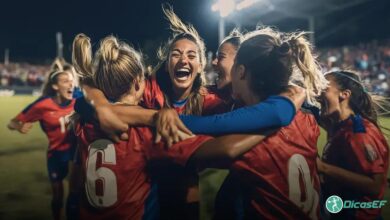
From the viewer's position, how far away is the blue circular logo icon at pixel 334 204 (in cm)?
320

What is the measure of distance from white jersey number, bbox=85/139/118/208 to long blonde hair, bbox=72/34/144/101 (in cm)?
35

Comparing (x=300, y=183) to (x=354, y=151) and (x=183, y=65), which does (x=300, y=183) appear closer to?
(x=354, y=151)

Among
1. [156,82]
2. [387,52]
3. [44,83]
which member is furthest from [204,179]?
[387,52]

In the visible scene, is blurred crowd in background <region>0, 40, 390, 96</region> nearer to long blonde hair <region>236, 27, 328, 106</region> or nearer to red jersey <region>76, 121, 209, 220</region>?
long blonde hair <region>236, 27, 328, 106</region>

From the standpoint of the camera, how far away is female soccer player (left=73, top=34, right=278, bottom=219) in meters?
2.84

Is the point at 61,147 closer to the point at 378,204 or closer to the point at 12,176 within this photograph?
the point at 12,176

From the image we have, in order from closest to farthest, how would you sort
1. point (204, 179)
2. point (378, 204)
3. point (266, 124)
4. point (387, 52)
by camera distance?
point (266, 124) < point (204, 179) < point (378, 204) < point (387, 52)

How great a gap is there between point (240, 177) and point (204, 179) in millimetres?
284

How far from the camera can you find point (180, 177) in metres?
2.91

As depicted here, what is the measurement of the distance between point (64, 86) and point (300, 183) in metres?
1.85

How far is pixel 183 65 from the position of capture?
110 inches

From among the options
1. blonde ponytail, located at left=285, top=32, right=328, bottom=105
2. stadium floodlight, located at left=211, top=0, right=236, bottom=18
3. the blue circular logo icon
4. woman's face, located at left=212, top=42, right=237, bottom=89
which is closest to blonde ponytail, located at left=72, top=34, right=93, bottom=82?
woman's face, located at left=212, top=42, right=237, bottom=89

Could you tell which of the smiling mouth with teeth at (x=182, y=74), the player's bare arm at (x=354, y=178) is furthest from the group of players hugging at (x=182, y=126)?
the player's bare arm at (x=354, y=178)

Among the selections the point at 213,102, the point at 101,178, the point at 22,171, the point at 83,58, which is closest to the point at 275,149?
the point at 213,102
